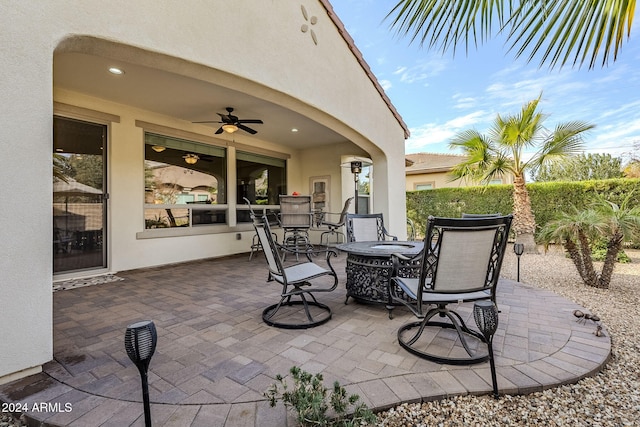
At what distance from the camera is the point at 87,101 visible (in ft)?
14.8

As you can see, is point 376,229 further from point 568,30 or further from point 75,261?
point 75,261

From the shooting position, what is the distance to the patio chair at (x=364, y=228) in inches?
169

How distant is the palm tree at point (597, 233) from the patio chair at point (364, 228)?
8.11 feet

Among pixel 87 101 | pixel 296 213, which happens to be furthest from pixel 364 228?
pixel 87 101

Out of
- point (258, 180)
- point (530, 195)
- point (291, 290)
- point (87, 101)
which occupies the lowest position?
point (291, 290)

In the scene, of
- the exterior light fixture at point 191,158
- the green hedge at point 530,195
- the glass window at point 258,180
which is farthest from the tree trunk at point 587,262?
the exterior light fixture at point 191,158

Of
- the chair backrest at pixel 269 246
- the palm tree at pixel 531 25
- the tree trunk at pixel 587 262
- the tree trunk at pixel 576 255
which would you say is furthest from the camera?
the tree trunk at pixel 576 255

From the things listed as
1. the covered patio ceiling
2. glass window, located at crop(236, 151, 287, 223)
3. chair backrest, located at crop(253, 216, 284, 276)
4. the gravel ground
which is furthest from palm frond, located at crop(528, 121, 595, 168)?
chair backrest, located at crop(253, 216, 284, 276)

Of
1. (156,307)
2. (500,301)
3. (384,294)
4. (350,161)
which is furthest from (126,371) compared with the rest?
(350,161)

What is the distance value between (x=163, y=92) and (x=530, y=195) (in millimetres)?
9361

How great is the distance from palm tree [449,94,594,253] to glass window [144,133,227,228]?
5835 millimetres

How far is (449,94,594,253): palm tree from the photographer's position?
623cm

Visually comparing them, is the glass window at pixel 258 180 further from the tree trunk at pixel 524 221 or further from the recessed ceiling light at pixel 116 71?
the tree trunk at pixel 524 221

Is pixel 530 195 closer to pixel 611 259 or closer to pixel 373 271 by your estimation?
pixel 611 259
